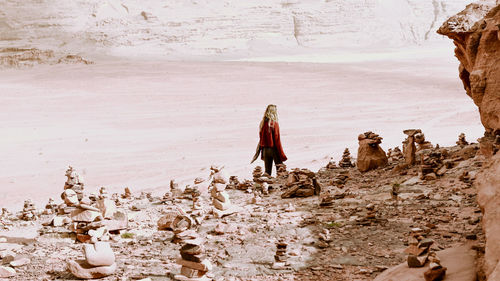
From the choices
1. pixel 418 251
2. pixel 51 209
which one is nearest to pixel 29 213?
pixel 51 209

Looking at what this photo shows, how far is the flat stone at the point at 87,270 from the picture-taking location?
14.7ft

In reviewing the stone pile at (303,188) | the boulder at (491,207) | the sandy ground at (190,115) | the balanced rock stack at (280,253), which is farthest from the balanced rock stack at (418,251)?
the sandy ground at (190,115)

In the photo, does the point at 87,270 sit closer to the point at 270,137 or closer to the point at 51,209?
the point at 51,209

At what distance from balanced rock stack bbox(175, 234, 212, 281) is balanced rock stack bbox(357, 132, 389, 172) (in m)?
4.70

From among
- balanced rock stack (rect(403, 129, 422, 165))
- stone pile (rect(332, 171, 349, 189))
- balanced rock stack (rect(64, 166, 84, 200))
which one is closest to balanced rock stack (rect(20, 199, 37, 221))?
balanced rock stack (rect(64, 166, 84, 200))

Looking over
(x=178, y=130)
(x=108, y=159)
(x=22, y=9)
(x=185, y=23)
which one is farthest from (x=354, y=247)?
(x=22, y=9)

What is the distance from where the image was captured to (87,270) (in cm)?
450

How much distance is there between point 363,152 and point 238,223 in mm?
3253

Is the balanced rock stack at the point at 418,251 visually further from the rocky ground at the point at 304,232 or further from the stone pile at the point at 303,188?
the stone pile at the point at 303,188

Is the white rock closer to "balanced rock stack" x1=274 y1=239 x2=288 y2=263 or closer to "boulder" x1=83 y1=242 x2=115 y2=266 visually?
"boulder" x1=83 y1=242 x2=115 y2=266

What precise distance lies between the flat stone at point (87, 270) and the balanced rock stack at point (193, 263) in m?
0.69

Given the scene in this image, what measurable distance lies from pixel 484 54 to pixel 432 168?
1.71 m

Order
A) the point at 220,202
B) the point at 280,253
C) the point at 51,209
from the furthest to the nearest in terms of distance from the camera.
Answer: the point at 51,209
the point at 220,202
the point at 280,253

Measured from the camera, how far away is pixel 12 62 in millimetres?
31750
